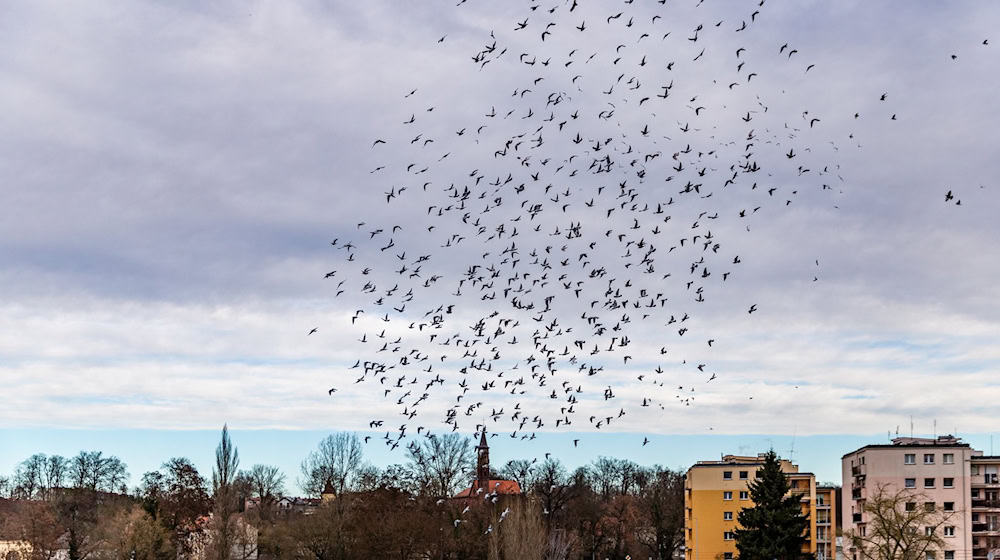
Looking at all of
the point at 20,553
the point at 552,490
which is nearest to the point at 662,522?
the point at 552,490

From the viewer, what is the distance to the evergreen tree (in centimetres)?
7150

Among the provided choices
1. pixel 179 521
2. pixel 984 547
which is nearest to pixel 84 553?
pixel 179 521

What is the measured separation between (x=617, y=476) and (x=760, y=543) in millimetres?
77442

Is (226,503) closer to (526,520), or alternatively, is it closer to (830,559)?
(526,520)

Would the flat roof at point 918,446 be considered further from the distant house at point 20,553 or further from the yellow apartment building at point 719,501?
the distant house at point 20,553

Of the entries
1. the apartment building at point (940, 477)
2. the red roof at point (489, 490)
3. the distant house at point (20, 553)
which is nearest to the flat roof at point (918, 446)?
the apartment building at point (940, 477)

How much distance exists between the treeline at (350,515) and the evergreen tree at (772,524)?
44.5 ft

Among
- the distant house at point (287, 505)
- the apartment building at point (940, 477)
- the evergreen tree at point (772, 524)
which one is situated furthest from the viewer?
the distant house at point (287, 505)

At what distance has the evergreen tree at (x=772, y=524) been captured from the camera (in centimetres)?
7150

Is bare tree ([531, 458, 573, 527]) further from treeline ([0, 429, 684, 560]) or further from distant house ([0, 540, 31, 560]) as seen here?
distant house ([0, 540, 31, 560])

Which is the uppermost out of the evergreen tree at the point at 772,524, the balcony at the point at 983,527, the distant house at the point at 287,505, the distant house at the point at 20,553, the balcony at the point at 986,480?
the balcony at the point at 986,480

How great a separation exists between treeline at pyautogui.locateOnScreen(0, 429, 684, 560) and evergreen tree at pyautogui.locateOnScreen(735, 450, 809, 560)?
13.5m

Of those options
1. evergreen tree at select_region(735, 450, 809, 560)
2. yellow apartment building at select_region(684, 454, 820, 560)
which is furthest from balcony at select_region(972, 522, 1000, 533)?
evergreen tree at select_region(735, 450, 809, 560)

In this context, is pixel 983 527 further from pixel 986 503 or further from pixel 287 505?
pixel 287 505
